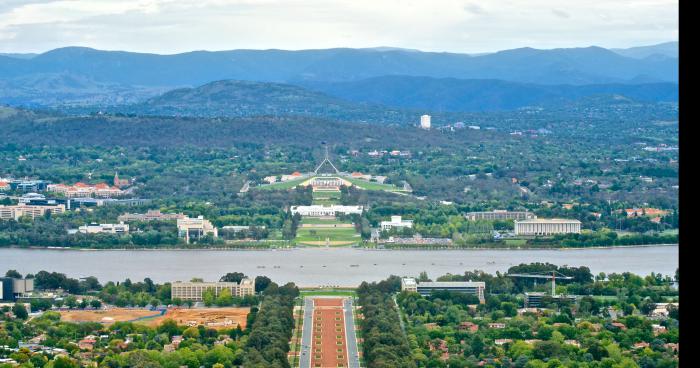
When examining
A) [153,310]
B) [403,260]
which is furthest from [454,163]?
[153,310]

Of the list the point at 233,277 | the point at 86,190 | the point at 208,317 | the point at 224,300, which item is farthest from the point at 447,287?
the point at 86,190

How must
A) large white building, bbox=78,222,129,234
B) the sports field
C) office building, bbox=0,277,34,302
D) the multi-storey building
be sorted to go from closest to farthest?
office building, bbox=0,277,34,302, the sports field, large white building, bbox=78,222,129,234, the multi-storey building

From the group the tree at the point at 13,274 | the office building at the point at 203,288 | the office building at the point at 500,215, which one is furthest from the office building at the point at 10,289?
the office building at the point at 500,215

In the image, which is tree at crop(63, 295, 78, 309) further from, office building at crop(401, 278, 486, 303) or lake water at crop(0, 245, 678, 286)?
office building at crop(401, 278, 486, 303)

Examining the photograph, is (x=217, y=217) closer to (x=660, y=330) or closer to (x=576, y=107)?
→ (x=660, y=330)

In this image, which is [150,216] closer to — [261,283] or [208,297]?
[261,283]

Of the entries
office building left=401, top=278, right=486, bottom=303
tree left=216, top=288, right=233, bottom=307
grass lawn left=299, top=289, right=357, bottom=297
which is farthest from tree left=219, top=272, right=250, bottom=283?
office building left=401, top=278, right=486, bottom=303
